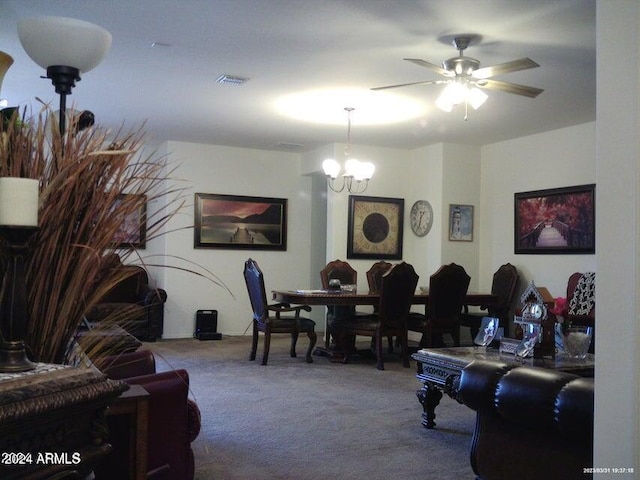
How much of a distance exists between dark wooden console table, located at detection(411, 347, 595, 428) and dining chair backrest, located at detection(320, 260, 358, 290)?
10.9ft

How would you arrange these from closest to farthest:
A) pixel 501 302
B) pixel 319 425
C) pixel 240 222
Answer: pixel 319 425, pixel 501 302, pixel 240 222

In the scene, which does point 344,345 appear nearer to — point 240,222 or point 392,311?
point 392,311

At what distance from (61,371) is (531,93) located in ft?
12.8

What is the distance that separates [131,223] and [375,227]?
22.2 ft

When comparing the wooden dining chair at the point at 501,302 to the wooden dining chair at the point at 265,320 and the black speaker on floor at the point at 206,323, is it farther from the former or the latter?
the black speaker on floor at the point at 206,323

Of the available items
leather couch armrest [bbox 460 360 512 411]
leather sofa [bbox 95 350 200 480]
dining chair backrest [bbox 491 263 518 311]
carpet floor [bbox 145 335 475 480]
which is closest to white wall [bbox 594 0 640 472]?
leather couch armrest [bbox 460 360 512 411]

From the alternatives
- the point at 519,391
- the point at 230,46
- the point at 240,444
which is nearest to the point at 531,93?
the point at 230,46

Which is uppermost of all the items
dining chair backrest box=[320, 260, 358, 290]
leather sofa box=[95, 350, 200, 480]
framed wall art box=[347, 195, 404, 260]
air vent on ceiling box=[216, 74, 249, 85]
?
air vent on ceiling box=[216, 74, 249, 85]

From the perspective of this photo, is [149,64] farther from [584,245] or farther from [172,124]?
[584,245]

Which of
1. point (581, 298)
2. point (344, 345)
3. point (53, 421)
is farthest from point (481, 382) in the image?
point (581, 298)

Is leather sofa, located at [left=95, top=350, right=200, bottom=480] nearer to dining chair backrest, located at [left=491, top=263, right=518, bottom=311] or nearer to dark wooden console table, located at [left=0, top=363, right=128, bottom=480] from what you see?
dark wooden console table, located at [left=0, top=363, right=128, bottom=480]

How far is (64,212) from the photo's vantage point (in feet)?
3.44

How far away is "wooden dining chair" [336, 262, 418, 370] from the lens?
5.50 m

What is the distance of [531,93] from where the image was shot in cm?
416
